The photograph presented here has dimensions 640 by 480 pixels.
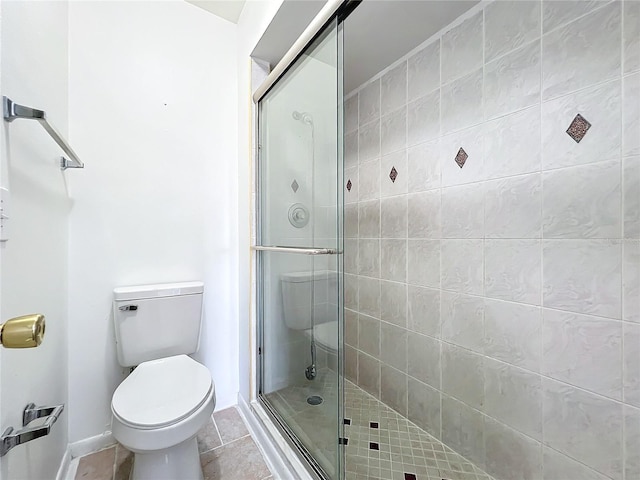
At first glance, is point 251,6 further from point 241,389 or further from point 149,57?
point 241,389

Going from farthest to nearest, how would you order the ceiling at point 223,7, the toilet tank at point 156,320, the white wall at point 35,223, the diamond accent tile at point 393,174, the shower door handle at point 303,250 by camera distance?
the diamond accent tile at point 393,174
the ceiling at point 223,7
the toilet tank at point 156,320
the shower door handle at point 303,250
the white wall at point 35,223

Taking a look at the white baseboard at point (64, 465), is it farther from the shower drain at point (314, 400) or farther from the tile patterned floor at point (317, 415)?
the shower drain at point (314, 400)

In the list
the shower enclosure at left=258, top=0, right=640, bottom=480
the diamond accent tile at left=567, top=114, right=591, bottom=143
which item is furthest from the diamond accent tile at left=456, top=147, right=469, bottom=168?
the diamond accent tile at left=567, top=114, right=591, bottom=143

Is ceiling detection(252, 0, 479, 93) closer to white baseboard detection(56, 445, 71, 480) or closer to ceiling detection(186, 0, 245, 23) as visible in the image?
ceiling detection(186, 0, 245, 23)

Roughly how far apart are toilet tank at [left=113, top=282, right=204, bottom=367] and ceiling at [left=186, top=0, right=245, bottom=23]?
158 cm

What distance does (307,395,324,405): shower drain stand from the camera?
1183 mm

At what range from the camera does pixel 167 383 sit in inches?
44.5

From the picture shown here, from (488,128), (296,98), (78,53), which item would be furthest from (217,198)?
(488,128)

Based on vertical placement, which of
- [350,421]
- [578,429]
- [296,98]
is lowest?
[350,421]

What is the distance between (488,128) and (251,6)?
1.40 meters

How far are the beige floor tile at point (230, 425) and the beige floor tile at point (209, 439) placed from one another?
3cm

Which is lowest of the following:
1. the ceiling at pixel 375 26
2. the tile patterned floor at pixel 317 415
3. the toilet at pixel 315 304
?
the tile patterned floor at pixel 317 415

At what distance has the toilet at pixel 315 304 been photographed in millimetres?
1100

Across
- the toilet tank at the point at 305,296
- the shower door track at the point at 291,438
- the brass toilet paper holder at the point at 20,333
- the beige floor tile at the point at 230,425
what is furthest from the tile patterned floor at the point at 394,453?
the brass toilet paper holder at the point at 20,333
